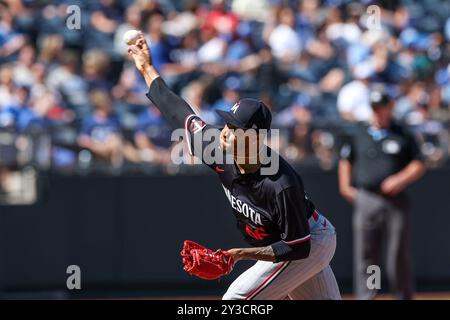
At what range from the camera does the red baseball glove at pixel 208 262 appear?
599 cm

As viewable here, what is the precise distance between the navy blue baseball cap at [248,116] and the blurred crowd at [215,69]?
5.58 m

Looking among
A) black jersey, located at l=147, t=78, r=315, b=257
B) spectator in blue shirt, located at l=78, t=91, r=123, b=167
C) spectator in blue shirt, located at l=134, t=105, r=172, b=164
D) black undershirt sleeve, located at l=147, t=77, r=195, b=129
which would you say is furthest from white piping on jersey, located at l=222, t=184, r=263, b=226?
spectator in blue shirt, located at l=78, t=91, r=123, b=167

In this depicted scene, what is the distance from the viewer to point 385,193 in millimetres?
9883

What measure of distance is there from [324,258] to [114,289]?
598 centimetres

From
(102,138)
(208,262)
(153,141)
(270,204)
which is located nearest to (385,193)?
(153,141)

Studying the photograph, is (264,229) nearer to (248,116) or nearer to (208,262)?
(208,262)

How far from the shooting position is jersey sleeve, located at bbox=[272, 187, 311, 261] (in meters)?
5.88

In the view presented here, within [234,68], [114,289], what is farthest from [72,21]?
[114,289]

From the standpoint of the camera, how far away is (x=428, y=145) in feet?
39.2

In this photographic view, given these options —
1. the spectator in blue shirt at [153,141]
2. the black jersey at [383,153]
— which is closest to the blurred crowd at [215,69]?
the spectator in blue shirt at [153,141]

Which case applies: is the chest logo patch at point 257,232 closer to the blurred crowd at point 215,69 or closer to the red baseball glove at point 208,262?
the red baseball glove at point 208,262
